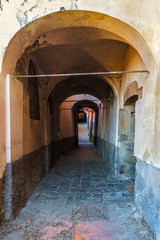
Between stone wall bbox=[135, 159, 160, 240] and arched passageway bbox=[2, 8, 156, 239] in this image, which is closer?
stone wall bbox=[135, 159, 160, 240]

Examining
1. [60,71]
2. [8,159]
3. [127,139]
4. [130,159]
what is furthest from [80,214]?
[60,71]

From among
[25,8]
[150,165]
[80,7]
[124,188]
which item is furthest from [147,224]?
[25,8]

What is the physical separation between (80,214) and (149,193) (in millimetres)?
1542

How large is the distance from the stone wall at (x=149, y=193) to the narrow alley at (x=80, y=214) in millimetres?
184

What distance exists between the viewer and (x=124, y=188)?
14.5 feet

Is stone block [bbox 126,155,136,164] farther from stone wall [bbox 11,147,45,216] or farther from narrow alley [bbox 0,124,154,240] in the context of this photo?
stone wall [bbox 11,147,45,216]

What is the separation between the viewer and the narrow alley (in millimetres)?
2533

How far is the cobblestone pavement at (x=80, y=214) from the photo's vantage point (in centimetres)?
254

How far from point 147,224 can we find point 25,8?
4.67m

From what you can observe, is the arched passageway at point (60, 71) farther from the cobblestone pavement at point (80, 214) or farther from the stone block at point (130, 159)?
the cobblestone pavement at point (80, 214)

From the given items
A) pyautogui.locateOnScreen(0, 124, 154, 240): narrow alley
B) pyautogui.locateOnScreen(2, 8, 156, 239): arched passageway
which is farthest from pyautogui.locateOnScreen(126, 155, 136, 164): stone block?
pyautogui.locateOnScreen(0, 124, 154, 240): narrow alley

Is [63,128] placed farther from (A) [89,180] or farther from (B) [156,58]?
(B) [156,58]

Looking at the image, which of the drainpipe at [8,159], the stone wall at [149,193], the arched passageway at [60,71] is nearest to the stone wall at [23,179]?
the arched passageway at [60,71]

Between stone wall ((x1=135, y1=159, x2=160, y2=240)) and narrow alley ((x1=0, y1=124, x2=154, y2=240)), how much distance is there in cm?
18
